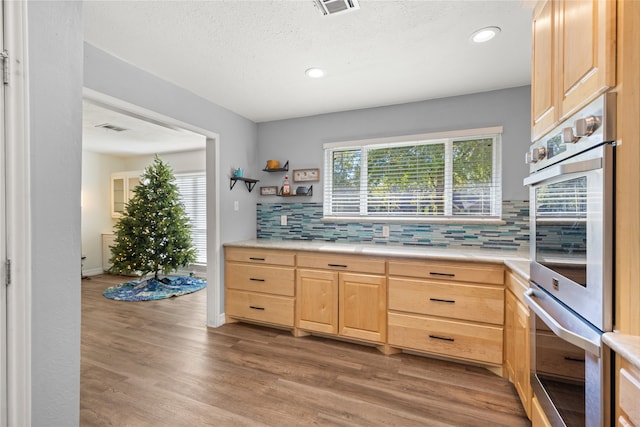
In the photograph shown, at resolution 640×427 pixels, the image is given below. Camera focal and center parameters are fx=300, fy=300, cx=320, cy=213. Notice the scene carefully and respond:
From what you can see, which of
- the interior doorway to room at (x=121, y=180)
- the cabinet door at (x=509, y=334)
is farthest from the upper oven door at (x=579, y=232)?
the interior doorway to room at (x=121, y=180)

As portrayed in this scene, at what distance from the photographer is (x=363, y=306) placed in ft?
8.71

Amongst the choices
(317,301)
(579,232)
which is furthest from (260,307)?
(579,232)

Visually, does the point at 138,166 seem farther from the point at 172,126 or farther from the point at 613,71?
the point at 613,71

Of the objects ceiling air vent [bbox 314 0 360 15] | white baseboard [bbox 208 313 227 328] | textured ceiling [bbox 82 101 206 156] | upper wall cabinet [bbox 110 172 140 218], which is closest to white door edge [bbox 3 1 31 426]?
ceiling air vent [bbox 314 0 360 15]

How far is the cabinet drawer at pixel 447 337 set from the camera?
224cm

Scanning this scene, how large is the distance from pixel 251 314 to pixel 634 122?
308cm

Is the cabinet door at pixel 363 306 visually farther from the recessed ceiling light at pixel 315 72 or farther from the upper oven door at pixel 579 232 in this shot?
the recessed ceiling light at pixel 315 72

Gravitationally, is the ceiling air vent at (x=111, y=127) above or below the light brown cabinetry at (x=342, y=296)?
above

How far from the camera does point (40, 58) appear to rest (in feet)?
3.69

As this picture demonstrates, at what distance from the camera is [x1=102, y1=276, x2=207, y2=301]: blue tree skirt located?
14.0 feet

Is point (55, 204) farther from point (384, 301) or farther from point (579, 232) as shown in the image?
point (384, 301)

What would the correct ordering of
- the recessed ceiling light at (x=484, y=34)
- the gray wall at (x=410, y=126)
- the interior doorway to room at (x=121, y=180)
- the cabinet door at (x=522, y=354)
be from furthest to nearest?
the interior doorway to room at (x=121, y=180) → the gray wall at (x=410, y=126) → the recessed ceiling light at (x=484, y=34) → the cabinet door at (x=522, y=354)

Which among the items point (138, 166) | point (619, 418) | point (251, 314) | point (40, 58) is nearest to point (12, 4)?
point (40, 58)

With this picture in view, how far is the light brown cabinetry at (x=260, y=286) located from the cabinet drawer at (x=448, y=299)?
102 cm
